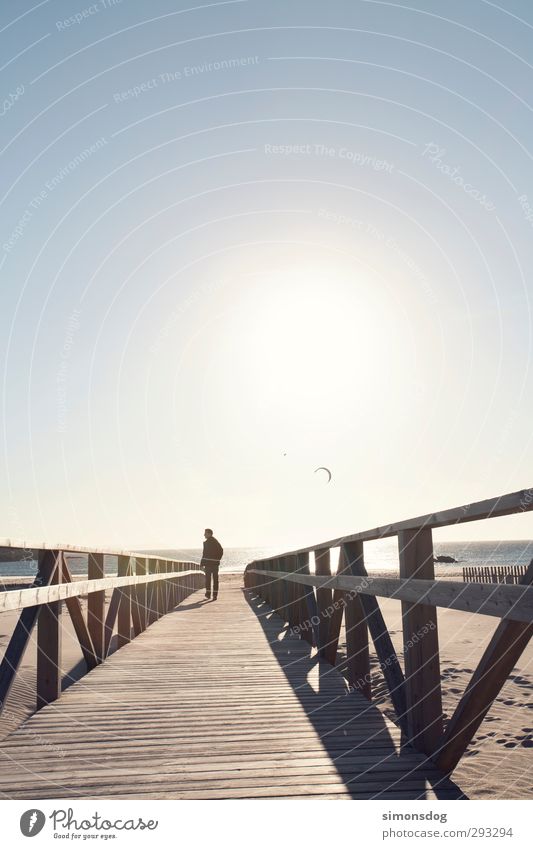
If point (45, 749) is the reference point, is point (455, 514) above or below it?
above

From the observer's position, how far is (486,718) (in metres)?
8.22

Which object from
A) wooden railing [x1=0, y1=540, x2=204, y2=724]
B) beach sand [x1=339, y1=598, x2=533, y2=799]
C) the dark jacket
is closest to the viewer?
wooden railing [x1=0, y1=540, x2=204, y2=724]

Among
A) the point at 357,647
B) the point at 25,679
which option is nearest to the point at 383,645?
the point at 357,647

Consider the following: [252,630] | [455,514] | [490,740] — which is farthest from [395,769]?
[252,630]

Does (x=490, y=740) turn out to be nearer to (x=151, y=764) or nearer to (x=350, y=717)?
(x=350, y=717)

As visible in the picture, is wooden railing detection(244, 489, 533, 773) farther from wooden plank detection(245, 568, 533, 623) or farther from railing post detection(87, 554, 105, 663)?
railing post detection(87, 554, 105, 663)

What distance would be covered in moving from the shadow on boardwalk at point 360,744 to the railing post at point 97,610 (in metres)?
1.95

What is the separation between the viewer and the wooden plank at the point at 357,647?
16.9ft

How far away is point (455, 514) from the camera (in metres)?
2.88

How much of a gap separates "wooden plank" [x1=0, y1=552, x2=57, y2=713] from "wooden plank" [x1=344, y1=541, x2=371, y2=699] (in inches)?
93.8

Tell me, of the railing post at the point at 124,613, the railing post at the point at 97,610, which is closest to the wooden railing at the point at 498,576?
the railing post at the point at 97,610

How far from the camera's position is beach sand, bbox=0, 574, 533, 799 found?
5805 millimetres

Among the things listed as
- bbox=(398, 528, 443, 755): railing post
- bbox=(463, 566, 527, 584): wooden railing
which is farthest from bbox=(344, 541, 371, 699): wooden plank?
bbox=(398, 528, 443, 755): railing post
